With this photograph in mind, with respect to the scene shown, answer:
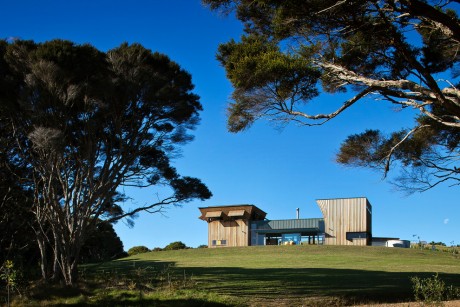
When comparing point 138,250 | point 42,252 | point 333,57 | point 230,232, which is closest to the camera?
point 333,57

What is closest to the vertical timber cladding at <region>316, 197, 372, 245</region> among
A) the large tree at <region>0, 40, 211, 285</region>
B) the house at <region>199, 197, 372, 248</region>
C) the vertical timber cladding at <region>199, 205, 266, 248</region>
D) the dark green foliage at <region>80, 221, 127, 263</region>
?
the house at <region>199, 197, 372, 248</region>

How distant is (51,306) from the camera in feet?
42.0

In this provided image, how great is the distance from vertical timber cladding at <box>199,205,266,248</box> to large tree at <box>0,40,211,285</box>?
25.5 m

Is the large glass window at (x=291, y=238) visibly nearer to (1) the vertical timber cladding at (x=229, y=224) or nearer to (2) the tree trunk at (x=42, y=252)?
(1) the vertical timber cladding at (x=229, y=224)

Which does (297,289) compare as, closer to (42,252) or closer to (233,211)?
(42,252)

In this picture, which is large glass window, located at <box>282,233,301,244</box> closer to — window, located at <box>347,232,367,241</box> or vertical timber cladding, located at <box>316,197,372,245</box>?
vertical timber cladding, located at <box>316,197,372,245</box>

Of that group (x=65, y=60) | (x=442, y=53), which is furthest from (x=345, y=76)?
(x=65, y=60)

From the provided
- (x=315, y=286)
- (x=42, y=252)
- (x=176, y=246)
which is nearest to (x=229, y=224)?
(x=176, y=246)

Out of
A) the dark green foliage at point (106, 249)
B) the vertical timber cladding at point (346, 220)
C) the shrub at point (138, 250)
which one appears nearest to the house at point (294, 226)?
the vertical timber cladding at point (346, 220)

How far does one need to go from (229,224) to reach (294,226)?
237 inches

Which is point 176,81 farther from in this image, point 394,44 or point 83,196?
point 394,44

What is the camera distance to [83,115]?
16.7 meters

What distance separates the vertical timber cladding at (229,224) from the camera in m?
43.2

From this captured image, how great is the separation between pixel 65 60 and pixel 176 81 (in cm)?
416
